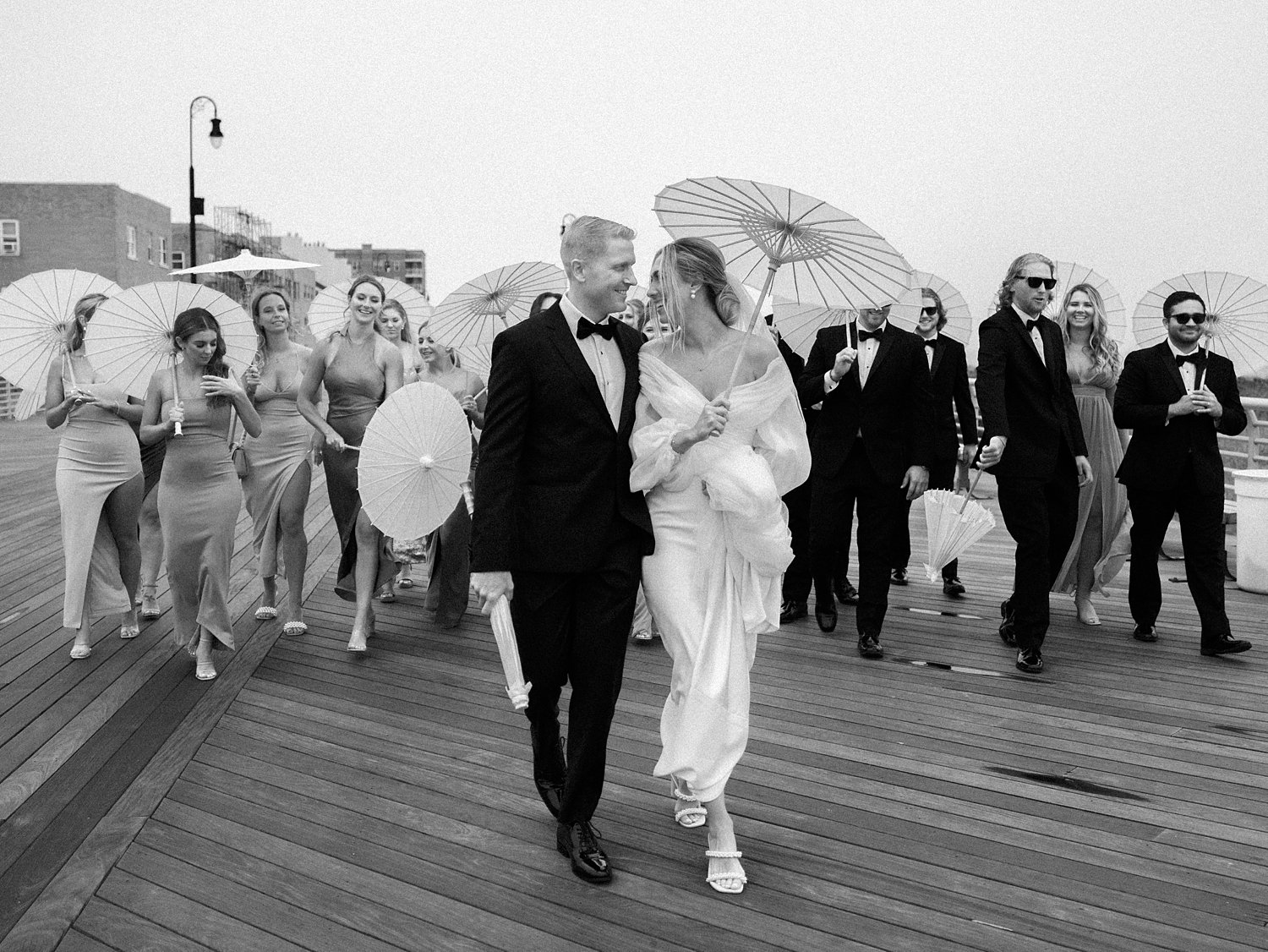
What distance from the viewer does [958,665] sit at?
6016mm

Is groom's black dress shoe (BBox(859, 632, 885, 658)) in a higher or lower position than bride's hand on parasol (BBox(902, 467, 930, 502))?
lower

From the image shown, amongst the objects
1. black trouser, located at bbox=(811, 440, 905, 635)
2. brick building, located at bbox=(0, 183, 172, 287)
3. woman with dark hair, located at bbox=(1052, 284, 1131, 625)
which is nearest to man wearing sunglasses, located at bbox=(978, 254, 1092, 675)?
black trouser, located at bbox=(811, 440, 905, 635)

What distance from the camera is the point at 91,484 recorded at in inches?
248

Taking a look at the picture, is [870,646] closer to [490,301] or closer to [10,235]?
[490,301]

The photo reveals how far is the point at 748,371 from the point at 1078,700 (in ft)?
9.40

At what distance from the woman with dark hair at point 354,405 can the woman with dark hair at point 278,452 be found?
245mm

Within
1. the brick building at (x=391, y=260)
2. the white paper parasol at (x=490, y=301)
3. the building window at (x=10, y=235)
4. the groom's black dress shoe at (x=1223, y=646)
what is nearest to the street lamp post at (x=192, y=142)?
the white paper parasol at (x=490, y=301)

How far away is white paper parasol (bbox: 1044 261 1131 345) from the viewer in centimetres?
753

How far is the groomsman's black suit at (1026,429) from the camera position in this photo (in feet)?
19.4

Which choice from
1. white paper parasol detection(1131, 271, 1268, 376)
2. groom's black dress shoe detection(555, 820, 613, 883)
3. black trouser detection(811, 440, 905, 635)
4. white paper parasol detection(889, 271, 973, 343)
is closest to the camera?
groom's black dress shoe detection(555, 820, 613, 883)

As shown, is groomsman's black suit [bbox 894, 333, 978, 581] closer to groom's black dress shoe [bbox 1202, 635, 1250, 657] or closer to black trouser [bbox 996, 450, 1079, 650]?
black trouser [bbox 996, 450, 1079, 650]

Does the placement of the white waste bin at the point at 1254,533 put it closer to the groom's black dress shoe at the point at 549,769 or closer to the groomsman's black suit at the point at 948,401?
the groomsman's black suit at the point at 948,401

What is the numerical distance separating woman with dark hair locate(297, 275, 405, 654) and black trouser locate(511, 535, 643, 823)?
329 cm

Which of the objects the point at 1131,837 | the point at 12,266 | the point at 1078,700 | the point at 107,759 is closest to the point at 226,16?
the point at 107,759
